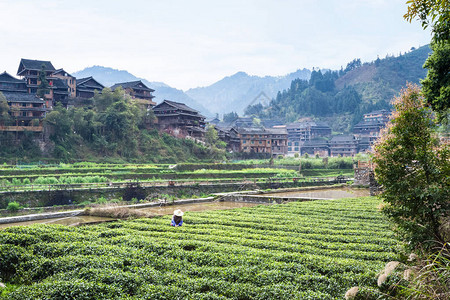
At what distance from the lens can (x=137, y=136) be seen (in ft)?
189

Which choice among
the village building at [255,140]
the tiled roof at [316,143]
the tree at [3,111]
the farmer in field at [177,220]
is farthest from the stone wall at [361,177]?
the tiled roof at [316,143]

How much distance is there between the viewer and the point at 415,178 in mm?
8477

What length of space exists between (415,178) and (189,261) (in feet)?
18.3

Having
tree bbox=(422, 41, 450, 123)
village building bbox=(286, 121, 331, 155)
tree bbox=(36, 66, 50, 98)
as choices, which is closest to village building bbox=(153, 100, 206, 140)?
tree bbox=(36, 66, 50, 98)

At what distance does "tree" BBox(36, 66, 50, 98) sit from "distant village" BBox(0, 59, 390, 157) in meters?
0.36

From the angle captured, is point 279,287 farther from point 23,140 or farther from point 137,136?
point 137,136

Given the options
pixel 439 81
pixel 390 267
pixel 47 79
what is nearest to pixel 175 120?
pixel 47 79

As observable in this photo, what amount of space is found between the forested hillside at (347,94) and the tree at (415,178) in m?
112

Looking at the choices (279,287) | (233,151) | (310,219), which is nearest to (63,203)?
(310,219)

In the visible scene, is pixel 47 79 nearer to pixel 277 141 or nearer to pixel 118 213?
pixel 118 213

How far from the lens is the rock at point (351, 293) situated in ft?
23.7

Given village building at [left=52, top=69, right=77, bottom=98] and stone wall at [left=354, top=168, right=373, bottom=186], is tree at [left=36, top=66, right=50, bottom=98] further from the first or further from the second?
stone wall at [left=354, top=168, right=373, bottom=186]

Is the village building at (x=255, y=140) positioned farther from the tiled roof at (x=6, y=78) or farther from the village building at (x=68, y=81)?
the tiled roof at (x=6, y=78)

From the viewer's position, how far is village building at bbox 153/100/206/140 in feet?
210
